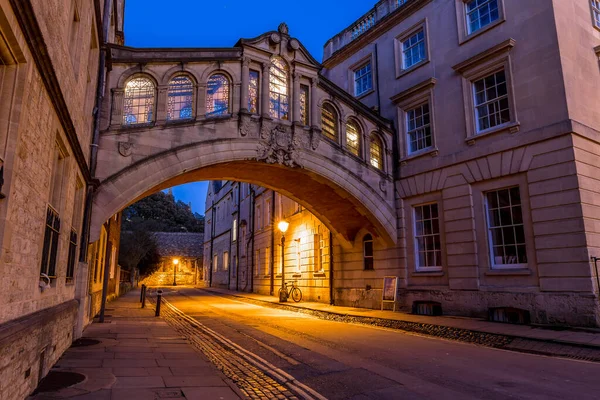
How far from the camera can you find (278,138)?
14.6 metres

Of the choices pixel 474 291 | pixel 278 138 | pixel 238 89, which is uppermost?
pixel 238 89

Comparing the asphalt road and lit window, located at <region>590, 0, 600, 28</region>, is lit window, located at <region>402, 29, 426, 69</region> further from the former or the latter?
the asphalt road

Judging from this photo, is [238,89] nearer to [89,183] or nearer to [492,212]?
[89,183]

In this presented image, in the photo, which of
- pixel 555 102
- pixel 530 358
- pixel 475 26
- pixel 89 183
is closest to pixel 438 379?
pixel 530 358

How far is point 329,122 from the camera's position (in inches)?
652

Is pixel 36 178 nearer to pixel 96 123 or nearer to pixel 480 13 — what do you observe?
pixel 96 123

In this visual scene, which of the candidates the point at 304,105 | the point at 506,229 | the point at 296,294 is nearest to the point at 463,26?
the point at 304,105

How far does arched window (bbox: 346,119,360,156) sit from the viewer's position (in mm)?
17250

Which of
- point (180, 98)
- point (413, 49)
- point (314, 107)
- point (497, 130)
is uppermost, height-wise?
point (413, 49)

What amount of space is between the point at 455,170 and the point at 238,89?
8.13 m

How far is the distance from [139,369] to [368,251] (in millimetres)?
13275

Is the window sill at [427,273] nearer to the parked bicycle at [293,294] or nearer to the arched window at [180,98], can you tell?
the parked bicycle at [293,294]

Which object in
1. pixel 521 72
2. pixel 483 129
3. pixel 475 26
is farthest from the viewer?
pixel 475 26

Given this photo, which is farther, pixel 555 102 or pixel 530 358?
pixel 555 102
